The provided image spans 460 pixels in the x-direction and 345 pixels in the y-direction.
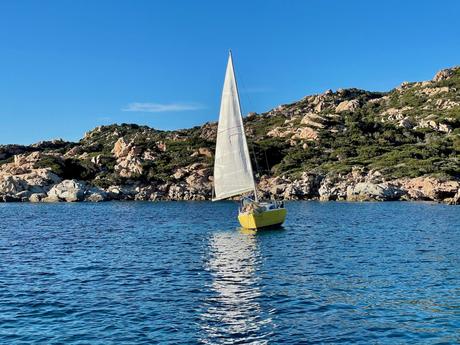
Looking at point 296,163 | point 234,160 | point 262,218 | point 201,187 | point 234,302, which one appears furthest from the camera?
point 296,163

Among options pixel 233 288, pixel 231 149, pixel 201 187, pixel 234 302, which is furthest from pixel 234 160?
pixel 201 187

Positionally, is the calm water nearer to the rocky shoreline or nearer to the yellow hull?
the yellow hull

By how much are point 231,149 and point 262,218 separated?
24.8ft

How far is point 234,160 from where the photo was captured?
48281mm

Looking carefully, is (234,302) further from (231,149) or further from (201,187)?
(201,187)

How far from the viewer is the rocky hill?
103 m

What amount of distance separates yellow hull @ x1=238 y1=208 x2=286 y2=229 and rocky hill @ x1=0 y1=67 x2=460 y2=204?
152 feet

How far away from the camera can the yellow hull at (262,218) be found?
4772 centimetres

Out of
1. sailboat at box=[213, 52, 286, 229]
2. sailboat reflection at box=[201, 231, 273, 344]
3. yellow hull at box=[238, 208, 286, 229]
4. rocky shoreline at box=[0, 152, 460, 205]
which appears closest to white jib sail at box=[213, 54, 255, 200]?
sailboat at box=[213, 52, 286, 229]

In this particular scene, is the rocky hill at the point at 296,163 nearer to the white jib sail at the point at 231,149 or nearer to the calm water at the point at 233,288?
the white jib sail at the point at 231,149

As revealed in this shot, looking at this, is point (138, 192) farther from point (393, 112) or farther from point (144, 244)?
point (393, 112)

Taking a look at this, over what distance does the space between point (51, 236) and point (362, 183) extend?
7007cm

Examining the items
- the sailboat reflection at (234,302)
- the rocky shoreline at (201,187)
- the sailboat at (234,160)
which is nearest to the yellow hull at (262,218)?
the sailboat at (234,160)

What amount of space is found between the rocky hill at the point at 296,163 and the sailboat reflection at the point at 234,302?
62341mm
